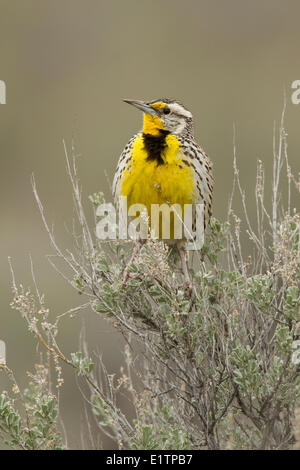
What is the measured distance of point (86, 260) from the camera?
4.01 metres

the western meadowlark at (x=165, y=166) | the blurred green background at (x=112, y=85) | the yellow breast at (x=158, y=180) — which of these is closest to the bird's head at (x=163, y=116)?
the western meadowlark at (x=165, y=166)

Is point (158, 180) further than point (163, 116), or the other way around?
point (163, 116)

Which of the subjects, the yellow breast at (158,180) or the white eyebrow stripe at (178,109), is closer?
the yellow breast at (158,180)

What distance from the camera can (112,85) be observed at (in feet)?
37.3

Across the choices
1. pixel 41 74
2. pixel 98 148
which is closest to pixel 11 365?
pixel 98 148

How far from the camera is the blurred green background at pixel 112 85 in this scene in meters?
9.31

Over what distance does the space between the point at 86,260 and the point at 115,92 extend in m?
7.46

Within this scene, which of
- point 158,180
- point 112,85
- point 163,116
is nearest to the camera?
point 158,180

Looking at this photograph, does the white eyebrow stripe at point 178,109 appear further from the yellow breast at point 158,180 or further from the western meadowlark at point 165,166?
the yellow breast at point 158,180

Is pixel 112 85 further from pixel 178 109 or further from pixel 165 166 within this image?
pixel 165 166

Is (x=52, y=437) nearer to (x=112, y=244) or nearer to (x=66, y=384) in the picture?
(x=112, y=244)

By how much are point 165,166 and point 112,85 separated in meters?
7.35

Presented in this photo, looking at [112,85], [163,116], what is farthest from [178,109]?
[112,85]

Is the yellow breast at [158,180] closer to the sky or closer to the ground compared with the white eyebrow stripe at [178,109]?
closer to the ground
